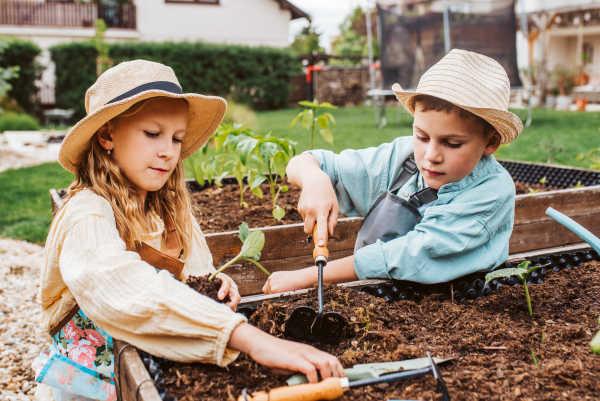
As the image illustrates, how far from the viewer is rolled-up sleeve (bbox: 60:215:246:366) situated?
104 cm

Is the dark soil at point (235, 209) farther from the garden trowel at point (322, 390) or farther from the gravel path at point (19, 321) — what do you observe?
the garden trowel at point (322, 390)

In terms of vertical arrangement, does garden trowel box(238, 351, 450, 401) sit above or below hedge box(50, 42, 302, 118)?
below

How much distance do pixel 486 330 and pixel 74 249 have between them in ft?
3.54

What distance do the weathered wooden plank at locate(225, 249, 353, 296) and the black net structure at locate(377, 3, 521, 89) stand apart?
728 cm

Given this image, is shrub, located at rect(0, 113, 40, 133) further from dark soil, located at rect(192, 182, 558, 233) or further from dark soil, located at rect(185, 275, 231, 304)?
dark soil, located at rect(185, 275, 231, 304)

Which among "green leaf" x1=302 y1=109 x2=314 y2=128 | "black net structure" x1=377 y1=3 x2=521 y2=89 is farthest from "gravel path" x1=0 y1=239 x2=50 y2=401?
"black net structure" x1=377 y1=3 x2=521 y2=89

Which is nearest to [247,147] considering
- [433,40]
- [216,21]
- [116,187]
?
[116,187]

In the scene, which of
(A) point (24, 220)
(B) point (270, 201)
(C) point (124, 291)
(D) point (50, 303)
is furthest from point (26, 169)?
(C) point (124, 291)

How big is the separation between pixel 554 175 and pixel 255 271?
2628mm

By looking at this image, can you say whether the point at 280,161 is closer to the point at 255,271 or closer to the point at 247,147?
the point at 247,147

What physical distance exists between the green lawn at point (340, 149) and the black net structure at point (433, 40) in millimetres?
1093

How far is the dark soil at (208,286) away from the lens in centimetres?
131

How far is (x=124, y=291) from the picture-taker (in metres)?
1.07

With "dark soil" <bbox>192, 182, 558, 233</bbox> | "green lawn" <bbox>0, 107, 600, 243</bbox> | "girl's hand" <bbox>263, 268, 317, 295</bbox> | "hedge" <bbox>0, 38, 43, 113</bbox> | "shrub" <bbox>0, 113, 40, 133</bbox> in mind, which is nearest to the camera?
"girl's hand" <bbox>263, 268, 317, 295</bbox>
